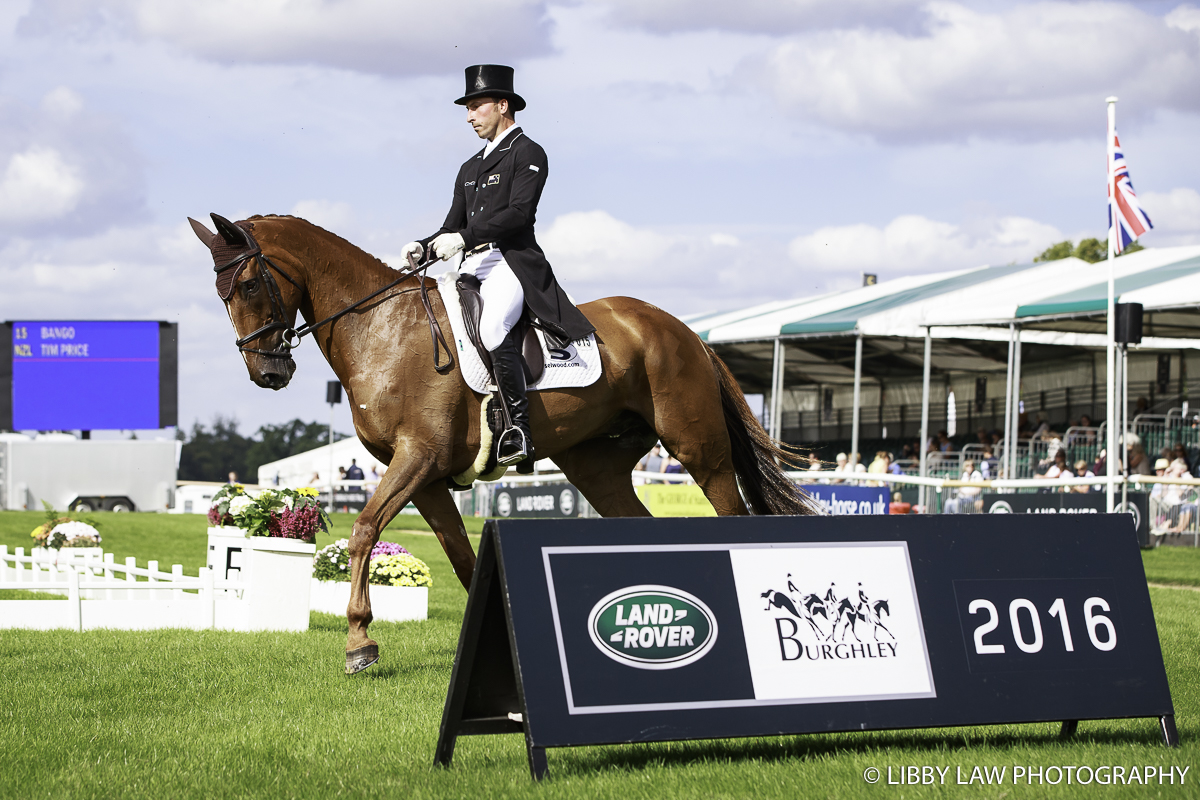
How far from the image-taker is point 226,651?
7379 millimetres

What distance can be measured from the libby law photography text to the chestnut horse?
2.90 m

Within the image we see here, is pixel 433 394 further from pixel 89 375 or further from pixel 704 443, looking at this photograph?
pixel 89 375

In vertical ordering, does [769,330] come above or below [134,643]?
above

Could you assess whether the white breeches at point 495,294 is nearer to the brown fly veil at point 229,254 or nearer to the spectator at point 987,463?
the brown fly veil at point 229,254

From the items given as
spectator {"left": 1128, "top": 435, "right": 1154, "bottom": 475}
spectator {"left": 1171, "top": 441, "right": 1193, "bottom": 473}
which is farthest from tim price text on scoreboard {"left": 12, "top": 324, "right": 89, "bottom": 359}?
spectator {"left": 1171, "top": 441, "right": 1193, "bottom": 473}

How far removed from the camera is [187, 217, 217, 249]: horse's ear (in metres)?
6.43

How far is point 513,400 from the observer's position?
6336 millimetres

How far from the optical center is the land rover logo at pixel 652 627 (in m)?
4.10

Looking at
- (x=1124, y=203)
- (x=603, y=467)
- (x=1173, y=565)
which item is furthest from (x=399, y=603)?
(x=1124, y=203)

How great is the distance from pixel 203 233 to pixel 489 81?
1.76 m

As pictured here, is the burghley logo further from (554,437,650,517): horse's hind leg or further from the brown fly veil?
the brown fly veil

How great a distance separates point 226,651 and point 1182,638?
6.35 m

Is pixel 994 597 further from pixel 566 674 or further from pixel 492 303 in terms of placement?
pixel 492 303

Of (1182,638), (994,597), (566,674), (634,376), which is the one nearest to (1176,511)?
(1182,638)
